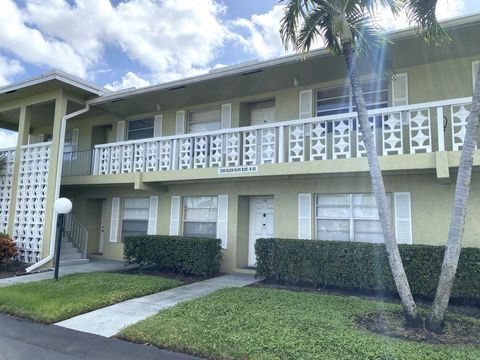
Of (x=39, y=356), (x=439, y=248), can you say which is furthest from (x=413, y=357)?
(x=39, y=356)

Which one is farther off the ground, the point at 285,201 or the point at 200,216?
the point at 285,201

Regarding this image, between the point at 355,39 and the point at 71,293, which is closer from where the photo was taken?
the point at 355,39

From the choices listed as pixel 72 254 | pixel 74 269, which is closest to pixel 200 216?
pixel 74 269

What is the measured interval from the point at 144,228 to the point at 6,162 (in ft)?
19.1

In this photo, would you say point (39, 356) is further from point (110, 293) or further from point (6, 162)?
point (6, 162)

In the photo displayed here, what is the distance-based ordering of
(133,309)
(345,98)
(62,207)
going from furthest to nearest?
(345,98), (62,207), (133,309)

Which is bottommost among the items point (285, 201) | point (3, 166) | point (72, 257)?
point (72, 257)

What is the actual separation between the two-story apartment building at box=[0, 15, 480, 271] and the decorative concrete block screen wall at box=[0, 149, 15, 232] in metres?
0.04

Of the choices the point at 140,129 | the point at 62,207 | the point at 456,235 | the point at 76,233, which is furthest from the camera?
the point at 140,129

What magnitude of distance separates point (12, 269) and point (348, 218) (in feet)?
34.4

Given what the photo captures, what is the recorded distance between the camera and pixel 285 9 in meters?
7.26

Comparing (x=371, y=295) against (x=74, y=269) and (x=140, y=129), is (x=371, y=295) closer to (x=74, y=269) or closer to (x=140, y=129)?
(x=74, y=269)

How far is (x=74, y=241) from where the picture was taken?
14.3 meters

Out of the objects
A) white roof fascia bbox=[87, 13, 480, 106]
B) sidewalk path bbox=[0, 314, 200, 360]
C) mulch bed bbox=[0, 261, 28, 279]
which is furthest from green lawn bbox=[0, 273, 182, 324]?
white roof fascia bbox=[87, 13, 480, 106]
